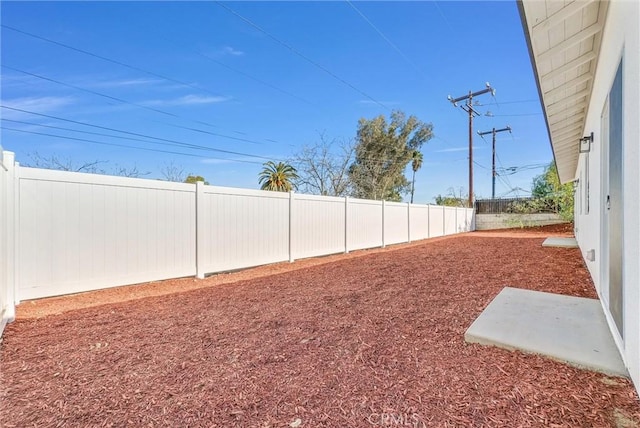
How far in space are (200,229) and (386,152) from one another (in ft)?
63.6

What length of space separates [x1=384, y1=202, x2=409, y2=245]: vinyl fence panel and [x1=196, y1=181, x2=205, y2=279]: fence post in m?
7.15

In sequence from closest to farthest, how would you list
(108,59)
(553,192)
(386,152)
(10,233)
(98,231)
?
1. (10,233)
2. (98,231)
3. (108,59)
4. (553,192)
5. (386,152)

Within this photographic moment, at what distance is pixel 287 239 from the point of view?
24.0 ft

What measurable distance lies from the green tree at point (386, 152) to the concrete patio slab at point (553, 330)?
16.5 metres

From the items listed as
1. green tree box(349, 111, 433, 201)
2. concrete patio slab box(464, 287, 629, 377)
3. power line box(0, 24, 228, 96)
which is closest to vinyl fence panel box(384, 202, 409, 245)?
green tree box(349, 111, 433, 201)

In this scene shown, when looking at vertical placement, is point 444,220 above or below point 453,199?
below

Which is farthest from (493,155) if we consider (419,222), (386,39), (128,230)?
(128,230)

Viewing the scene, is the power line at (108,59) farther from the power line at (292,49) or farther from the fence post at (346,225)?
the fence post at (346,225)

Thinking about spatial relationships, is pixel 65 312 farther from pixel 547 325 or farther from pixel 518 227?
pixel 518 227

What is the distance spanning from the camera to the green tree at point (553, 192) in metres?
16.0

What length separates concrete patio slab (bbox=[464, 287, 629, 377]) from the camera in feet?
6.81

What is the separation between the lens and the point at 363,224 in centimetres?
993

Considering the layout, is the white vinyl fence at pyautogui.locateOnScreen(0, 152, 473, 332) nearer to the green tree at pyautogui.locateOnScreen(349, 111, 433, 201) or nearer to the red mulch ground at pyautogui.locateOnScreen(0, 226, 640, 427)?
the red mulch ground at pyautogui.locateOnScreen(0, 226, 640, 427)

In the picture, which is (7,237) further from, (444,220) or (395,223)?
(444,220)
